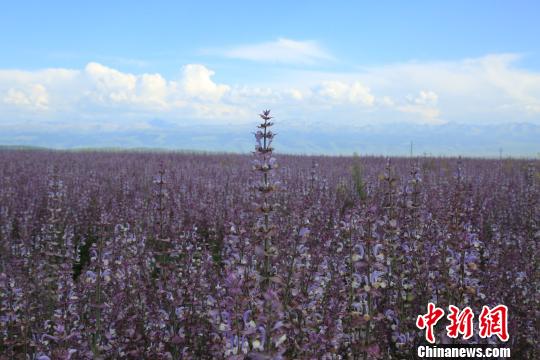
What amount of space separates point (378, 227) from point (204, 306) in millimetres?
2157

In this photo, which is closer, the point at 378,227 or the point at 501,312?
the point at 501,312

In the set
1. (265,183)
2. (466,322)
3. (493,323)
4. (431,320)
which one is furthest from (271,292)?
(493,323)

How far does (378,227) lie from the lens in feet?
18.3

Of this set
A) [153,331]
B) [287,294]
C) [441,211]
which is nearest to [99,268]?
[153,331]

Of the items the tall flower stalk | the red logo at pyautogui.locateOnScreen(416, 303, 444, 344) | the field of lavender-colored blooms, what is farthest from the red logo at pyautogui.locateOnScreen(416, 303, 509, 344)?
the tall flower stalk

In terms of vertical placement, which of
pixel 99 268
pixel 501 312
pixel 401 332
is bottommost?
pixel 401 332

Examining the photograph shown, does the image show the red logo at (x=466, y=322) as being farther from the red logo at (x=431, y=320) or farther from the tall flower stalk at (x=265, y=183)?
the tall flower stalk at (x=265, y=183)

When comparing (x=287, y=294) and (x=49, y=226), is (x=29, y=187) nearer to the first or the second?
(x=49, y=226)

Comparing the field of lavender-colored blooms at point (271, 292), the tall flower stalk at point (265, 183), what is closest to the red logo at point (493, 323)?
the field of lavender-colored blooms at point (271, 292)

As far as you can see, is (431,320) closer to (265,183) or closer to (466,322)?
(466,322)

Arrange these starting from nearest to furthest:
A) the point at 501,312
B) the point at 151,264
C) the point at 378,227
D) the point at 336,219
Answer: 1. the point at 501,312
2. the point at 378,227
3. the point at 151,264
4. the point at 336,219

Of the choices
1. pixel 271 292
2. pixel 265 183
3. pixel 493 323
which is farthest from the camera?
pixel 493 323

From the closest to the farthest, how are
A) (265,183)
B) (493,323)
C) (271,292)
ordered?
(271,292)
(265,183)
(493,323)

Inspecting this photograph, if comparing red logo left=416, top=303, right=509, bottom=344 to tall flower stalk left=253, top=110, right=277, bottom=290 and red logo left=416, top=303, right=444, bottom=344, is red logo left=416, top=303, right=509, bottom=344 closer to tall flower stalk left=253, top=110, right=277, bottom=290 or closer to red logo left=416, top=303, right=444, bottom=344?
red logo left=416, top=303, right=444, bottom=344
